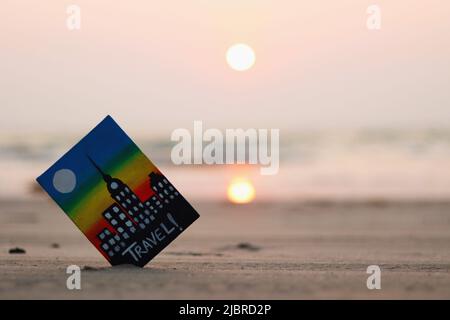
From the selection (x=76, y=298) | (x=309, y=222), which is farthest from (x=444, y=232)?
(x=76, y=298)

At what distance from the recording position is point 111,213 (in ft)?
32.9

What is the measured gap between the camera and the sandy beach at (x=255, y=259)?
9.04m

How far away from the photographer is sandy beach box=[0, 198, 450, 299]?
9.04 metres

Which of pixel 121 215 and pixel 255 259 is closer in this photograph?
pixel 121 215

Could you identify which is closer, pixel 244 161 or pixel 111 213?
pixel 111 213

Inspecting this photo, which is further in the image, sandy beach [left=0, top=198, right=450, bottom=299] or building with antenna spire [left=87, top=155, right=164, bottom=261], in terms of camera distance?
building with antenna spire [left=87, top=155, right=164, bottom=261]

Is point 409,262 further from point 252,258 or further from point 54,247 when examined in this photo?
point 54,247

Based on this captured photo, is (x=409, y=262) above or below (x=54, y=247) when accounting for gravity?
below

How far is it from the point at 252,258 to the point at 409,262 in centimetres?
199

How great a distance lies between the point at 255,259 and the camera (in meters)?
11.9

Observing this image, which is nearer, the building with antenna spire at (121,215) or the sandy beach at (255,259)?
the sandy beach at (255,259)
